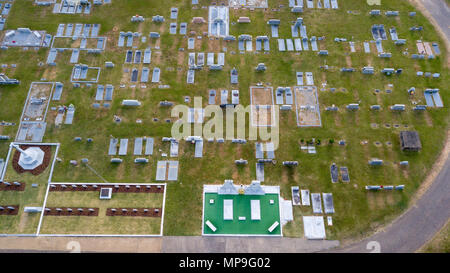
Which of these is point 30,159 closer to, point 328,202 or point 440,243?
point 328,202

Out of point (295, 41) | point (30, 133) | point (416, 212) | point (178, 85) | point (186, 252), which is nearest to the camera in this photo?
point (186, 252)

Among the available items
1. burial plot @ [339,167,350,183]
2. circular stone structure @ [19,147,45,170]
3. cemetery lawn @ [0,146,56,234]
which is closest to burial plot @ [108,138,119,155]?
cemetery lawn @ [0,146,56,234]

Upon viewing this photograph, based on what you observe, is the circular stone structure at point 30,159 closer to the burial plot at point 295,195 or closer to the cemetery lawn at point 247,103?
the cemetery lawn at point 247,103

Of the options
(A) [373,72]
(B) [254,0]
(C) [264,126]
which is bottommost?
(C) [264,126]

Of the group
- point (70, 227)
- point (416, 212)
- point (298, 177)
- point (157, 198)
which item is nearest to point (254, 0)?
point (298, 177)

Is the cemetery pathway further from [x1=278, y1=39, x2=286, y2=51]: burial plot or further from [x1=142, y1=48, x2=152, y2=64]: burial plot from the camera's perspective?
[x1=142, y1=48, x2=152, y2=64]: burial plot

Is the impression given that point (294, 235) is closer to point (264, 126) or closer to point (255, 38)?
point (264, 126)

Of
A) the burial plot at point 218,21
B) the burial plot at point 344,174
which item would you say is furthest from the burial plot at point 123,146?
the burial plot at point 344,174
